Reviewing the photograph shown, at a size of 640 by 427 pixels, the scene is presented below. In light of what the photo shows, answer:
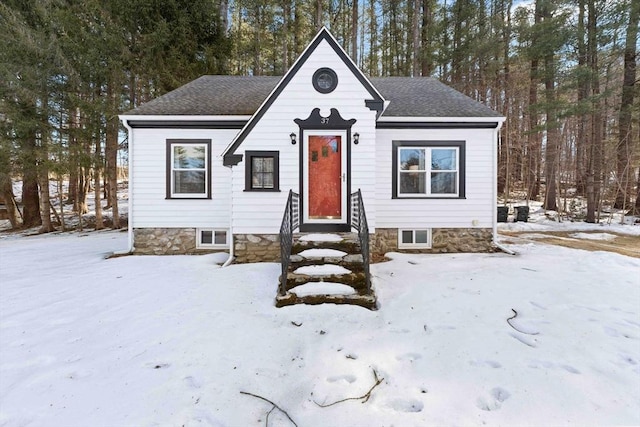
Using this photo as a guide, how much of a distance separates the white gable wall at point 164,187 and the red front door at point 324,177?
103 inches

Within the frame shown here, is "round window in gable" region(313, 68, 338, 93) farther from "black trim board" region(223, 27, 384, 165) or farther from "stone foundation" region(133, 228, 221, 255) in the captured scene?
"stone foundation" region(133, 228, 221, 255)

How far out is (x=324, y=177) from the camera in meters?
6.89

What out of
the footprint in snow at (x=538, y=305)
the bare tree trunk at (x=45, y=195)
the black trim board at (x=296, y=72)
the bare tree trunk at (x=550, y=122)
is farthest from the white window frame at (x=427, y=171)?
the bare tree trunk at (x=45, y=195)

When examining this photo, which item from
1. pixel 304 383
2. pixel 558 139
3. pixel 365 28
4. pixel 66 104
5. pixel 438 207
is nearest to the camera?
pixel 304 383

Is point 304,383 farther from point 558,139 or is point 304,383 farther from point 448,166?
point 558,139

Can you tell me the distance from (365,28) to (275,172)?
67.0 ft

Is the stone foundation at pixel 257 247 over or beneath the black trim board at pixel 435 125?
beneath

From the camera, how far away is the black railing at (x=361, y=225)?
4729 millimetres

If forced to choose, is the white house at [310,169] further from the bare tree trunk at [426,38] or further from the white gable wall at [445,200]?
the bare tree trunk at [426,38]

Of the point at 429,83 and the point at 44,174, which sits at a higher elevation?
the point at 429,83

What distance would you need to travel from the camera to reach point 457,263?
21.3 ft

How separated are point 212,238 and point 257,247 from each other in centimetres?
197

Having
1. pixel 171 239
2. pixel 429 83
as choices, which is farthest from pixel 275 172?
pixel 429 83

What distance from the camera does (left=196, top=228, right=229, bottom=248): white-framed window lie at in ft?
26.7
